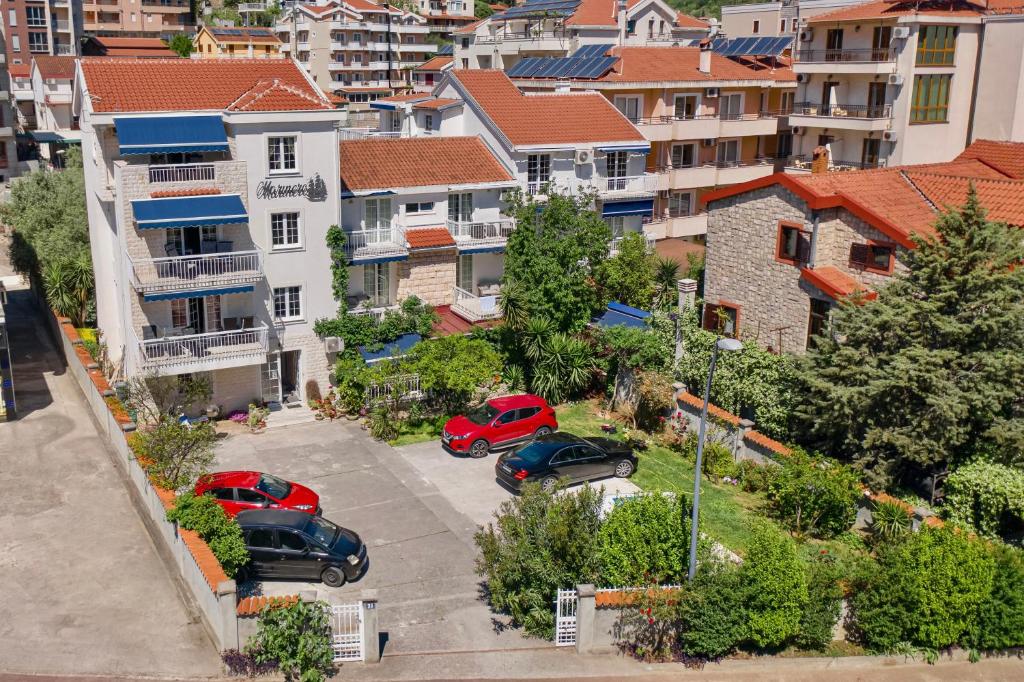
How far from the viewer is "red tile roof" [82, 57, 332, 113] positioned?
1292 inches

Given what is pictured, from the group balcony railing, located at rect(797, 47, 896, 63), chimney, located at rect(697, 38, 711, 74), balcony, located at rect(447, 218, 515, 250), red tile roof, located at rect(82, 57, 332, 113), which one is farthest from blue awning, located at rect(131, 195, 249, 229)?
balcony railing, located at rect(797, 47, 896, 63)

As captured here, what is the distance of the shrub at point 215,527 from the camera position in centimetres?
2264

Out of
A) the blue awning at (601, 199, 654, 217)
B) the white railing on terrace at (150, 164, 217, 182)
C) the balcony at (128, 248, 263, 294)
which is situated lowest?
the balcony at (128, 248, 263, 294)

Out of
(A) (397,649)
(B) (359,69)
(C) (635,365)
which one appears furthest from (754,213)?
(B) (359,69)

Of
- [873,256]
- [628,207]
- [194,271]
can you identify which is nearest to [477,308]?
[194,271]

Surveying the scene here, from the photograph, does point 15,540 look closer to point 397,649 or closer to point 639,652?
point 397,649

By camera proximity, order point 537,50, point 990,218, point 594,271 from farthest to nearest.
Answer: point 537,50 → point 594,271 → point 990,218

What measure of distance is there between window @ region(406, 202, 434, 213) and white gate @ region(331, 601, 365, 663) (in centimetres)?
2153

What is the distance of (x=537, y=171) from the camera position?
42750mm

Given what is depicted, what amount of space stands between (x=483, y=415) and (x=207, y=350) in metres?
9.54

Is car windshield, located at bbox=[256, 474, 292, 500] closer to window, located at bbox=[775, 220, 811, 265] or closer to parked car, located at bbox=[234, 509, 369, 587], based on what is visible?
parked car, located at bbox=[234, 509, 369, 587]

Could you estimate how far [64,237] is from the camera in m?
42.3

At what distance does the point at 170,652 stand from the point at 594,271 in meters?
22.3

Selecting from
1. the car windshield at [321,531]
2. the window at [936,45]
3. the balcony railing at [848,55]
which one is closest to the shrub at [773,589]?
the car windshield at [321,531]
